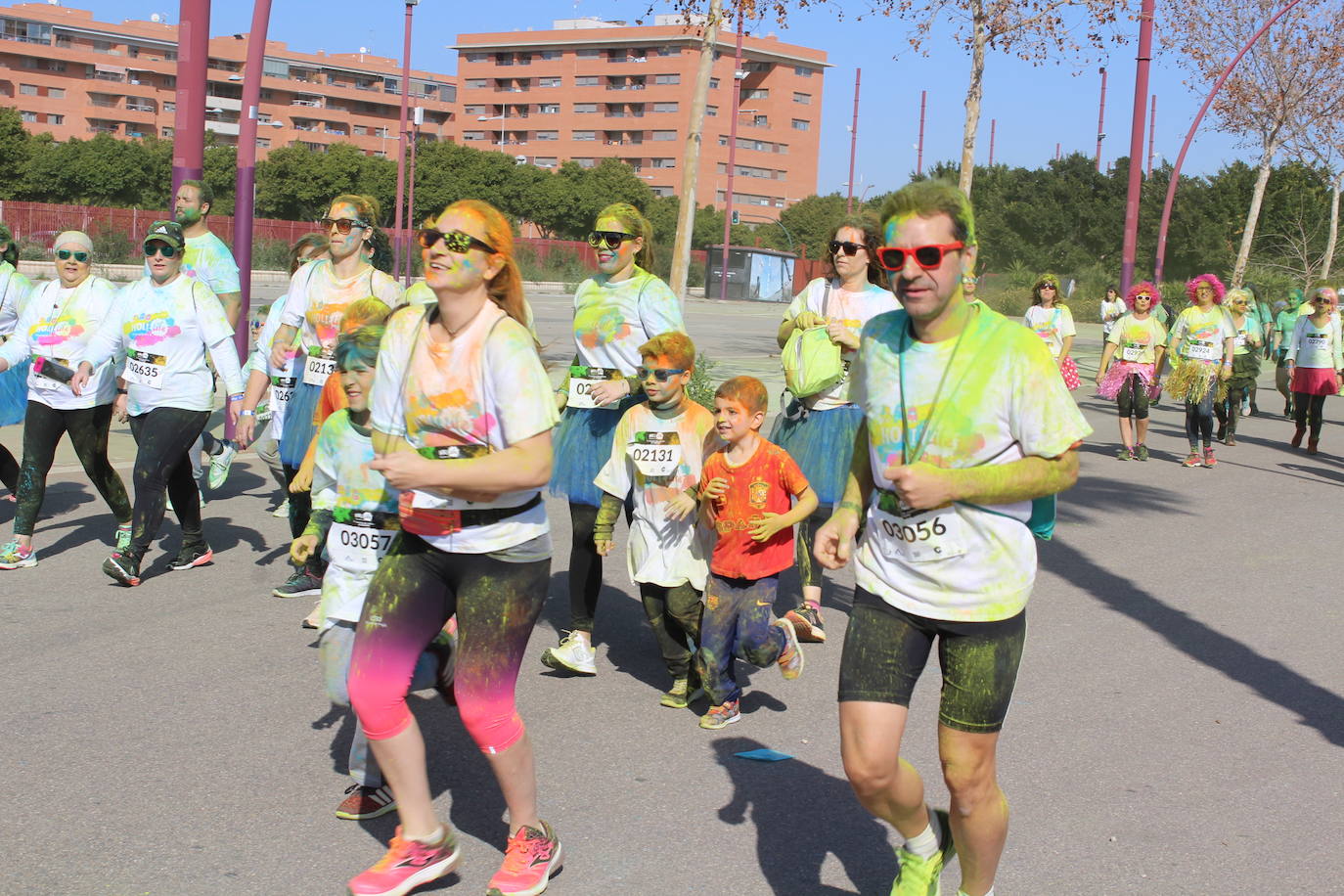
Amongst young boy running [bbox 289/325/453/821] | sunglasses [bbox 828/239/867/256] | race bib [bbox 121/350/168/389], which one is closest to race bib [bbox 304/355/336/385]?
race bib [bbox 121/350/168/389]

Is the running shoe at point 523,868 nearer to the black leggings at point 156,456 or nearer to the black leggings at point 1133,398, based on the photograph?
the black leggings at point 156,456

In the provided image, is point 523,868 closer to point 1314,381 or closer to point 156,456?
point 156,456

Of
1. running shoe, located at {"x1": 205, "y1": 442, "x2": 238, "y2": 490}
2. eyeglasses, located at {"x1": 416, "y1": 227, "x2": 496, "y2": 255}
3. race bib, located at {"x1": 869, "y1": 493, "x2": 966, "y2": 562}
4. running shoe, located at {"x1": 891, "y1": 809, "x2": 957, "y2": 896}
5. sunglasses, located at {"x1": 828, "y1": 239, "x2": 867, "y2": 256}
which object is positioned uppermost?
sunglasses, located at {"x1": 828, "y1": 239, "x2": 867, "y2": 256}

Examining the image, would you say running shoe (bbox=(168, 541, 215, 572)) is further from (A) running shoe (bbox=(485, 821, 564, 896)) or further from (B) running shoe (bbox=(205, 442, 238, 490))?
(A) running shoe (bbox=(485, 821, 564, 896))

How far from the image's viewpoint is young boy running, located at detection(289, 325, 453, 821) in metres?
4.30

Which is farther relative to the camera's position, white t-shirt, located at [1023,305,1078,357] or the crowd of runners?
white t-shirt, located at [1023,305,1078,357]

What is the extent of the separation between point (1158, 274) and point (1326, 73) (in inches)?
342

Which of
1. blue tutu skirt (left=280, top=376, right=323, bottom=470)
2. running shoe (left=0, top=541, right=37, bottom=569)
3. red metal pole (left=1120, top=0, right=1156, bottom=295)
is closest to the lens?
blue tutu skirt (left=280, top=376, right=323, bottom=470)

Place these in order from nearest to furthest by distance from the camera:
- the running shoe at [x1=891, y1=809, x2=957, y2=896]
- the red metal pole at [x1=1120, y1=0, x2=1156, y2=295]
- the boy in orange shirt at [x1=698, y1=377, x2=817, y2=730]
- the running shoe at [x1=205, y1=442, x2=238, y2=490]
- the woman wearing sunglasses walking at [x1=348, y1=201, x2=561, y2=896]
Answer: the running shoe at [x1=891, y1=809, x2=957, y2=896]
the woman wearing sunglasses walking at [x1=348, y1=201, x2=561, y2=896]
the boy in orange shirt at [x1=698, y1=377, x2=817, y2=730]
the running shoe at [x1=205, y1=442, x2=238, y2=490]
the red metal pole at [x1=1120, y1=0, x2=1156, y2=295]

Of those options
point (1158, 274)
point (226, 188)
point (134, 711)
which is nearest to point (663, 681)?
point (134, 711)

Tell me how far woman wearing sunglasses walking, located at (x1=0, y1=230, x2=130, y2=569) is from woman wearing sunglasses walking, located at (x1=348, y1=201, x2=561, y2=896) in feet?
15.0

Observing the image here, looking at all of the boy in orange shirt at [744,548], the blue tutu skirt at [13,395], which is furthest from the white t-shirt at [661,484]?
the blue tutu skirt at [13,395]

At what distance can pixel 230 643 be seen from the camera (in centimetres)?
646

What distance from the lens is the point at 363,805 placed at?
4.47 meters
